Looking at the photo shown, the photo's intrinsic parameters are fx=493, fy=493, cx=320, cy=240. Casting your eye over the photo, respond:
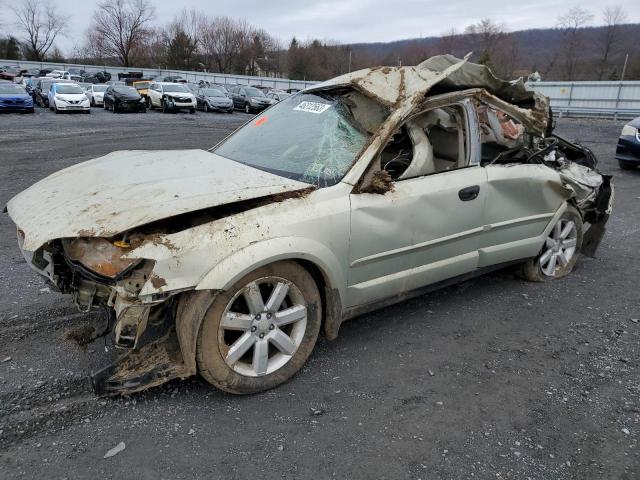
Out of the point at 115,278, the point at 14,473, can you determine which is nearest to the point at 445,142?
the point at 115,278

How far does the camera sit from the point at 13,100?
21.0m

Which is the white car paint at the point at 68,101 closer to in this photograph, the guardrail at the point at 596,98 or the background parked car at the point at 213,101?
the background parked car at the point at 213,101

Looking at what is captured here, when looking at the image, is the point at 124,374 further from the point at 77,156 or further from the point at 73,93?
the point at 73,93

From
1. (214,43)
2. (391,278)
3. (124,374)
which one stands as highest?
(214,43)

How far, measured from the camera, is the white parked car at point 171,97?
25.4 metres

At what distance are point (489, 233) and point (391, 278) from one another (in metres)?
1.07

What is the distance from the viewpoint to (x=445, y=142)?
3.86 metres

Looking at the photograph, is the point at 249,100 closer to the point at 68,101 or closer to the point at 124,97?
the point at 124,97

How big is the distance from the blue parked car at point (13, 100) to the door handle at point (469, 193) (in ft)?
75.5

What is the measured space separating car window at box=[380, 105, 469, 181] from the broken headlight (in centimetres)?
180

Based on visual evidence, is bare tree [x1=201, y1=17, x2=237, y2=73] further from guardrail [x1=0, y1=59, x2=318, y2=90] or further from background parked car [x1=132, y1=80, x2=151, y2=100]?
background parked car [x1=132, y1=80, x2=151, y2=100]

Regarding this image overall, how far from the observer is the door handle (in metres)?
3.59

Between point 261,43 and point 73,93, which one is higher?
point 261,43

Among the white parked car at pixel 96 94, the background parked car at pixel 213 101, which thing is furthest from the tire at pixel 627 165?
the white parked car at pixel 96 94
